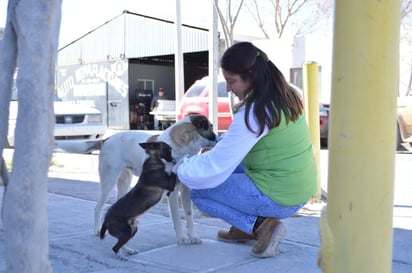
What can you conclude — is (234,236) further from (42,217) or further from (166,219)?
(42,217)

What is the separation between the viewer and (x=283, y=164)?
403cm

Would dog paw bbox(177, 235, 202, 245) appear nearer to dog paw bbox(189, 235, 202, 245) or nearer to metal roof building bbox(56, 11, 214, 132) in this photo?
dog paw bbox(189, 235, 202, 245)

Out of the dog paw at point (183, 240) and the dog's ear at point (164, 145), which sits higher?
the dog's ear at point (164, 145)

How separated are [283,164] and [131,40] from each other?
26.2 meters

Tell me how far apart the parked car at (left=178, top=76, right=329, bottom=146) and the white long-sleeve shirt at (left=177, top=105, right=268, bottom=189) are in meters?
11.2

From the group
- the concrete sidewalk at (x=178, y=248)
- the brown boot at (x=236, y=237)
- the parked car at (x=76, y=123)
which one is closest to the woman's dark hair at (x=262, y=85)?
the concrete sidewalk at (x=178, y=248)

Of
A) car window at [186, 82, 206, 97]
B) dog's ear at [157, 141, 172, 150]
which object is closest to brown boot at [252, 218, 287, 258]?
dog's ear at [157, 141, 172, 150]

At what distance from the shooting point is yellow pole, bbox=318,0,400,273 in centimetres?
205

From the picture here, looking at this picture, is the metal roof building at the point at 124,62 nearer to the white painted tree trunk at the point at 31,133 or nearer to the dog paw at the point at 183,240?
the dog paw at the point at 183,240

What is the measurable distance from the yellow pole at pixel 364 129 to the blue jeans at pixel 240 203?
1.92m

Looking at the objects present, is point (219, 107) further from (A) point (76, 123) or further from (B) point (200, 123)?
(B) point (200, 123)

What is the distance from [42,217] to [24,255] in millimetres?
169

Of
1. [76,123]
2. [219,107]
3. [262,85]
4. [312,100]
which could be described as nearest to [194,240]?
[262,85]

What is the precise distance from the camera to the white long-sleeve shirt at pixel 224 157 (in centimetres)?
376
